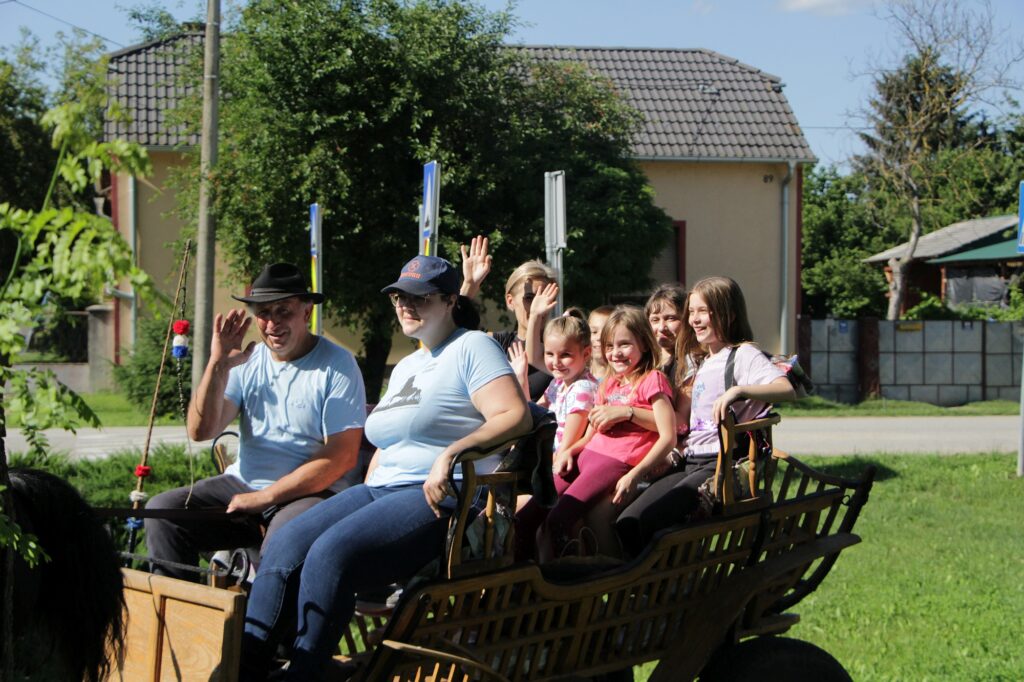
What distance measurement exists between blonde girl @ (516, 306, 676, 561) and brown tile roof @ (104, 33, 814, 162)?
16.7 metres

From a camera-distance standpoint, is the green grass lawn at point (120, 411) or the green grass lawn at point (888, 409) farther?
the green grass lawn at point (888, 409)

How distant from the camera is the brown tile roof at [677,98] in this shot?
835 inches

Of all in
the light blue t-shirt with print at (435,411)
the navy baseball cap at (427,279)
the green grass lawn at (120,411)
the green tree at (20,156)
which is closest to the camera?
the light blue t-shirt with print at (435,411)

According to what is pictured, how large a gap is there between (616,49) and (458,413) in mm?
22133

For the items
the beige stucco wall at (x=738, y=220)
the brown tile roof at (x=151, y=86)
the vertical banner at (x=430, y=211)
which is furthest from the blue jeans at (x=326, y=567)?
the beige stucco wall at (x=738, y=220)

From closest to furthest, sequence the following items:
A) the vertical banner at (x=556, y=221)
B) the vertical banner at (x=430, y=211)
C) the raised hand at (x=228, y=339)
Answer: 1. the raised hand at (x=228, y=339)
2. the vertical banner at (x=430, y=211)
3. the vertical banner at (x=556, y=221)

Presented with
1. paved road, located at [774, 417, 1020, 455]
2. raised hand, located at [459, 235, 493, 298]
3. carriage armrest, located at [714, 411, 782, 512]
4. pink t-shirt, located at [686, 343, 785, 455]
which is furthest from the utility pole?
carriage armrest, located at [714, 411, 782, 512]

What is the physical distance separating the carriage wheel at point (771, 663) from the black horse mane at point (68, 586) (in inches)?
72.2

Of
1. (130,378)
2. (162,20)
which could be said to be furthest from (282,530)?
(162,20)

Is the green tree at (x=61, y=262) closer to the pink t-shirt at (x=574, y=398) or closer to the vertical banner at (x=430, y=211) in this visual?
Answer: the pink t-shirt at (x=574, y=398)

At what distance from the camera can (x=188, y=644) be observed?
300cm

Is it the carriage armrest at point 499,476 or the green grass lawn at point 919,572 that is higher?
the carriage armrest at point 499,476

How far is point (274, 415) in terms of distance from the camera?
3.99 meters

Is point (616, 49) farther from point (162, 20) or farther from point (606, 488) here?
point (606, 488)
